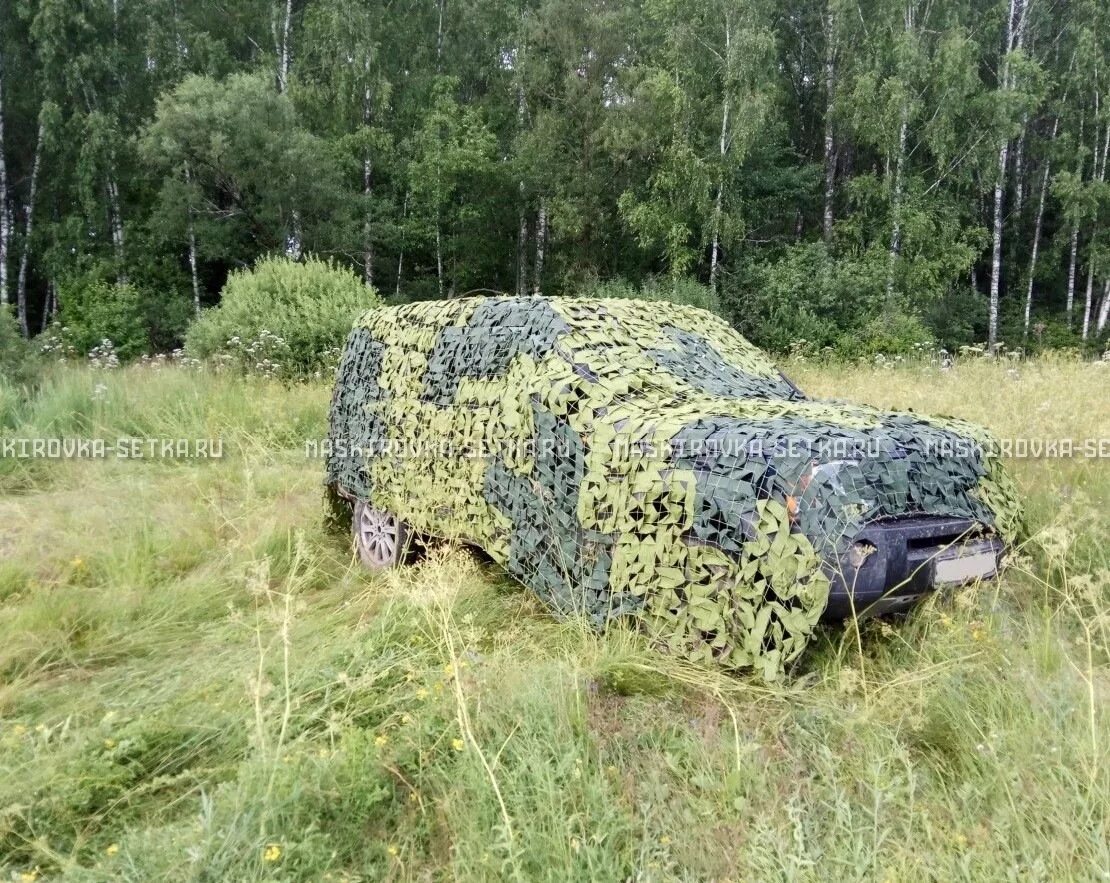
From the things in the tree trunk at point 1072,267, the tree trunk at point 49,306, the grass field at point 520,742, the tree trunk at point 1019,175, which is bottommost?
the grass field at point 520,742

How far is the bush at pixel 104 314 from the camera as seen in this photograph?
19344mm

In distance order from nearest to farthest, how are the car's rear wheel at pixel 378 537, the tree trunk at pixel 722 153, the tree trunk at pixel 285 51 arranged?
the car's rear wheel at pixel 378 537 → the tree trunk at pixel 722 153 → the tree trunk at pixel 285 51

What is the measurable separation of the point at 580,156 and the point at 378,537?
19.1 metres

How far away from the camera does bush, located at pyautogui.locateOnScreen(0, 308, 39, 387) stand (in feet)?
27.8

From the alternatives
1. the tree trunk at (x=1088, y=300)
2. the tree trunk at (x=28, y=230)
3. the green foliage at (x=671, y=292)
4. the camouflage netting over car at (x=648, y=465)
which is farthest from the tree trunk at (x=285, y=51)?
the tree trunk at (x=1088, y=300)

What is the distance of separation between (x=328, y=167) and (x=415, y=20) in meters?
6.77

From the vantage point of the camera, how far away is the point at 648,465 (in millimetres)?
2646

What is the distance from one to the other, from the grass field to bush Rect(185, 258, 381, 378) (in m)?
6.27

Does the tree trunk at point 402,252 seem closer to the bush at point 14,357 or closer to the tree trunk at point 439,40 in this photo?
the tree trunk at point 439,40

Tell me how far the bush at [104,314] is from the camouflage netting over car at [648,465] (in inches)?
722

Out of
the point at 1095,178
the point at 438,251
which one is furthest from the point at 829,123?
the point at 438,251

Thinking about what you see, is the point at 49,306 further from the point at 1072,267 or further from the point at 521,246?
the point at 1072,267

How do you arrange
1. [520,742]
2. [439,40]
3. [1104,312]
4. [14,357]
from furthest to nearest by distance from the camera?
[439,40] → [1104,312] → [14,357] → [520,742]

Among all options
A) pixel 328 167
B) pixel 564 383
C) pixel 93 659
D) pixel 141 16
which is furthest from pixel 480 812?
pixel 141 16
